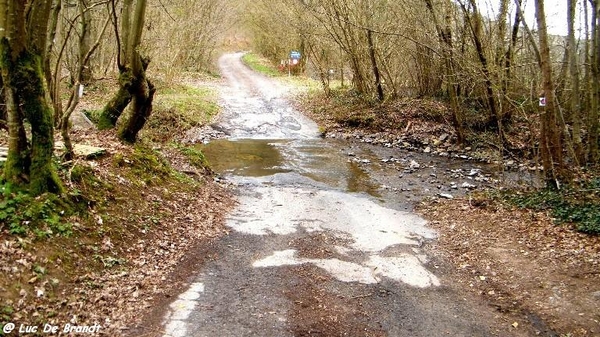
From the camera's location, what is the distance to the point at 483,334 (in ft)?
17.8

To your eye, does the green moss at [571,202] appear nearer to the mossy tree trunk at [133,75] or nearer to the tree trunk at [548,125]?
the tree trunk at [548,125]

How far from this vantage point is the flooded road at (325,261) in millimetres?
5484

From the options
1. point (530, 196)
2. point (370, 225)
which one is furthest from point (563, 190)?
point (370, 225)

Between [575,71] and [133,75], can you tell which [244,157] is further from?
[575,71]

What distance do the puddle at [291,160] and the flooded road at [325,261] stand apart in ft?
0.18

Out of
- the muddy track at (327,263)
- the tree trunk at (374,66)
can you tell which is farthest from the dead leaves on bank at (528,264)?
the tree trunk at (374,66)

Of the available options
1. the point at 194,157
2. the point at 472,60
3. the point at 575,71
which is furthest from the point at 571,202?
the point at 194,157

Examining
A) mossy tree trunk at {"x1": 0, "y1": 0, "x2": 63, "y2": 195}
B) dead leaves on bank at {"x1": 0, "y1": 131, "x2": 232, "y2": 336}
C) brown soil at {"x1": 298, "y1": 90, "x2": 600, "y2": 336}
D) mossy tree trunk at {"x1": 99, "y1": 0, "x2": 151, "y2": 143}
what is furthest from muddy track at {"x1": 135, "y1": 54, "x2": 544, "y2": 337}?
mossy tree trunk at {"x1": 99, "y1": 0, "x2": 151, "y2": 143}

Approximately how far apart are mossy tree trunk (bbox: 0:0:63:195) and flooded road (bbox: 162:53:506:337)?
253 cm

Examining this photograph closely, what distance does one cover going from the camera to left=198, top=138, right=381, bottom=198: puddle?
1300 centimetres

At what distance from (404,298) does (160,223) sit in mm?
4149

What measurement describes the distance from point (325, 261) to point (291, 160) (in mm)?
7864

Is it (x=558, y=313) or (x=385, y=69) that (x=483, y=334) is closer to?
(x=558, y=313)

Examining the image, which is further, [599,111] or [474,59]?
[474,59]
